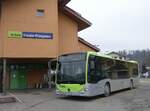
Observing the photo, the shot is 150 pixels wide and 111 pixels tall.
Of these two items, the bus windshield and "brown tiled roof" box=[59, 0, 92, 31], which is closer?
the bus windshield

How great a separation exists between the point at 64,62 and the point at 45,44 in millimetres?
4979

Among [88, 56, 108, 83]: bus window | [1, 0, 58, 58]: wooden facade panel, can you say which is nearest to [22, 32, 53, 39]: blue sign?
[1, 0, 58, 58]: wooden facade panel

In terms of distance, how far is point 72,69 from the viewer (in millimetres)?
19188

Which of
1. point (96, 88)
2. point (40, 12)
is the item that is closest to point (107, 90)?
point (96, 88)

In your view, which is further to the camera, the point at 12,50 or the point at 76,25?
the point at 76,25

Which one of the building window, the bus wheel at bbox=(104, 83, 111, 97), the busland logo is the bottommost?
the bus wheel at bbox=(104, 83, 111, 97)

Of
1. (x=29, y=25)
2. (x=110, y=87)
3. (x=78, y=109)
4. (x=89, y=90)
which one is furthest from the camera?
(x=29, y=25)

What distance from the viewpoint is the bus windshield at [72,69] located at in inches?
737

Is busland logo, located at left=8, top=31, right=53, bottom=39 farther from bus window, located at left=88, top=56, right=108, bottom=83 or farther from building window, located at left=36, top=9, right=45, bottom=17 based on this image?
bus window, located at left=88, top=56, right=108, bottom=83

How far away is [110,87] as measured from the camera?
21.8 m

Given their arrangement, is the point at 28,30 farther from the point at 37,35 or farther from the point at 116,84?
the point at 116,84

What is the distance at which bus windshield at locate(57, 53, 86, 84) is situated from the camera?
1872 cm

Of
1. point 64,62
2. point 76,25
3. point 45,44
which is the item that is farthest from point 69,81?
point 76,25

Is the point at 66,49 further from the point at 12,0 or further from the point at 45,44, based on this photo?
the point at 12,0
